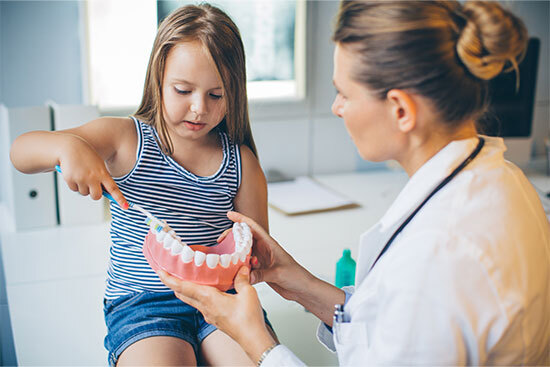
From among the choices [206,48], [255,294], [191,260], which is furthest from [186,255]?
[206,48]

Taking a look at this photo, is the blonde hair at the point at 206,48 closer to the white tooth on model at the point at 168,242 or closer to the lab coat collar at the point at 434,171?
the white tooth on model at the point at 168,242

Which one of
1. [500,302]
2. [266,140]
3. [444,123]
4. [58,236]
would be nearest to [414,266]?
[500,302]

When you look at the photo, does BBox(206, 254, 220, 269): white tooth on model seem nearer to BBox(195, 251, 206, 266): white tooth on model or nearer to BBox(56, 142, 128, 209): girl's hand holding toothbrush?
BBox(195, 251, 206, 266): white tooth on model

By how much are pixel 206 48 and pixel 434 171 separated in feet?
1.81

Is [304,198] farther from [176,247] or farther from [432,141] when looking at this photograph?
[432,141]

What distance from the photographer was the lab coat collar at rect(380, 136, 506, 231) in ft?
2.86

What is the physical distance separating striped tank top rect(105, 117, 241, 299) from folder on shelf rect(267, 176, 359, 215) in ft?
2.60

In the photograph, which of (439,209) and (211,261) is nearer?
(439,209)

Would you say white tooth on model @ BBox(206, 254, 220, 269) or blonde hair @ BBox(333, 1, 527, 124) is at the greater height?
blonde hair @ BBox(333, 1, 527, 124)

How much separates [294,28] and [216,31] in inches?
46.6

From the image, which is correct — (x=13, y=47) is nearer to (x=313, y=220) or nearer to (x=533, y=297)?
(x=313, y=220)

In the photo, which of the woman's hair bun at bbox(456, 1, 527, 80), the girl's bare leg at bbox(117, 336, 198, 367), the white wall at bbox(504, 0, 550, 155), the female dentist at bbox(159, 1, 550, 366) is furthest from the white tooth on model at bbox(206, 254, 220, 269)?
the white wall at bbox(504, 0, 550, 155)

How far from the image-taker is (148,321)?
120 centimetres

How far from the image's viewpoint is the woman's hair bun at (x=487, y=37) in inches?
32.4
